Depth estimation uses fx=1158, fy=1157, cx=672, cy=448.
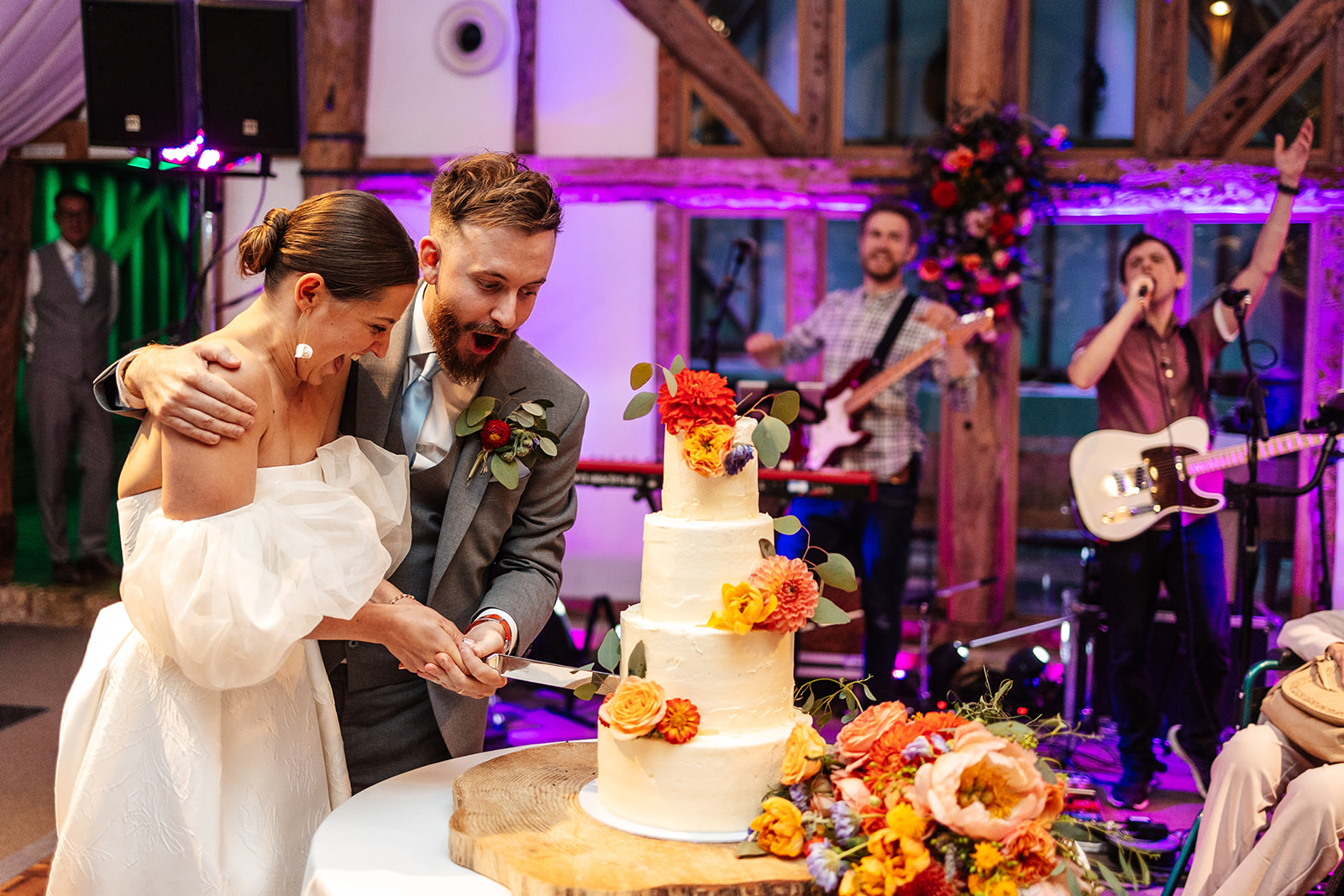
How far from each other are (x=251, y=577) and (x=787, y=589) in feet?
2.65

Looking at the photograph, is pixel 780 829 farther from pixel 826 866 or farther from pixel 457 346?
pixel 457 346

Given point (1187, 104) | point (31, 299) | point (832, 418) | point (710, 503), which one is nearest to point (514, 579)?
point (710, 503)

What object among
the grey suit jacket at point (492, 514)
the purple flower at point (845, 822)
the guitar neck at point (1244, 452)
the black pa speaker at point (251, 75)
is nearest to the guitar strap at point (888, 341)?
the guitar neck at point (1244, 452)

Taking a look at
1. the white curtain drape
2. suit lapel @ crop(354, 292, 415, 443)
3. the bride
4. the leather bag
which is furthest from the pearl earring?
the white curtain drape

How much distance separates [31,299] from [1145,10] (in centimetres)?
→ 655

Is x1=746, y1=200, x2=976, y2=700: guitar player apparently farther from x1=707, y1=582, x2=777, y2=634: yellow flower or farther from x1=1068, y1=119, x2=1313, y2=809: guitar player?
x1=707, y1=582, x2=777, y2=634: yellow flower

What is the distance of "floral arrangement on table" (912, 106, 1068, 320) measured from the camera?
5.84m

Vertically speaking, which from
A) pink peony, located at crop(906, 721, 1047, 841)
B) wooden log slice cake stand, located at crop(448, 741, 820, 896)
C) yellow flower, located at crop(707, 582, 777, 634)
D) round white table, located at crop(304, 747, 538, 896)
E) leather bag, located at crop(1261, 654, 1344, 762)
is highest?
yellow flower, located at crop(707, 582, 777, 634)

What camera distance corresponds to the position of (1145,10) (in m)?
6.51

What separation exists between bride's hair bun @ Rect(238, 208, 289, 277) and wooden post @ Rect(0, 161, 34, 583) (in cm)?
607

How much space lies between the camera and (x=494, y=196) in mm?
2006

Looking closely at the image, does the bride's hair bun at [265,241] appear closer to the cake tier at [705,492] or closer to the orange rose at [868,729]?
the cake tier at [705,492]

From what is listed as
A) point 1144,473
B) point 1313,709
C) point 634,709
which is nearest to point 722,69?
point 1144,473

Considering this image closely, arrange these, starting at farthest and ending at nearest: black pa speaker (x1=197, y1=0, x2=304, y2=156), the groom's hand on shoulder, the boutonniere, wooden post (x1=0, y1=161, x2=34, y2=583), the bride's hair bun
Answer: wooden post (x1=0, y1=161, x2=34, y2=583) → black pa speaker (x1=197, y1=0, x2=304, y2=156) → the boutonniere → the bride's hair bun → the groom's hand on shoulder
